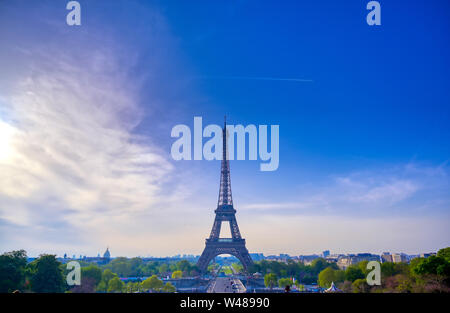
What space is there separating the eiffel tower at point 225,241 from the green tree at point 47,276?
22.8 meters

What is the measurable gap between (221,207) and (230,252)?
6802 mm

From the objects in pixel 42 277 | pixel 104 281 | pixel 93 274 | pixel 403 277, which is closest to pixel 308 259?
pixel 403 277

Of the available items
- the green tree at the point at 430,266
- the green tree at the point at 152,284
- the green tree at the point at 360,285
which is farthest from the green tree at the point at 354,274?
the green tree at the point at 152,284

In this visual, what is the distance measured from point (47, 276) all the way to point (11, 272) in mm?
2592

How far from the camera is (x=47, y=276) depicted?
76.1 feet

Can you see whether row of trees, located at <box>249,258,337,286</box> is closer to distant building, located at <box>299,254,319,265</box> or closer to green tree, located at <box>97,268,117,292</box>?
green tree, located at <box>97,268,117,292</box>

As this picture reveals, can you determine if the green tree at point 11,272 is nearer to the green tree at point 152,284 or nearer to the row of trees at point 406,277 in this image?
the green tree at point 152,284

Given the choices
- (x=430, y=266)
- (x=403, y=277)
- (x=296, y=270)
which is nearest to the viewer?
(x=430, y=266)

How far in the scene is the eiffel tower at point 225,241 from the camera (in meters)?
43.2

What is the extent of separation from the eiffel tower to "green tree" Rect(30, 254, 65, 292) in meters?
22.8

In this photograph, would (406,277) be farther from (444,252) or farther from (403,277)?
(444,252)

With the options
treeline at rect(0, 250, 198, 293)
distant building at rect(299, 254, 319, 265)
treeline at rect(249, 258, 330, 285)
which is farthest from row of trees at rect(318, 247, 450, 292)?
distant building at rect(299, 254, 319, 265)
